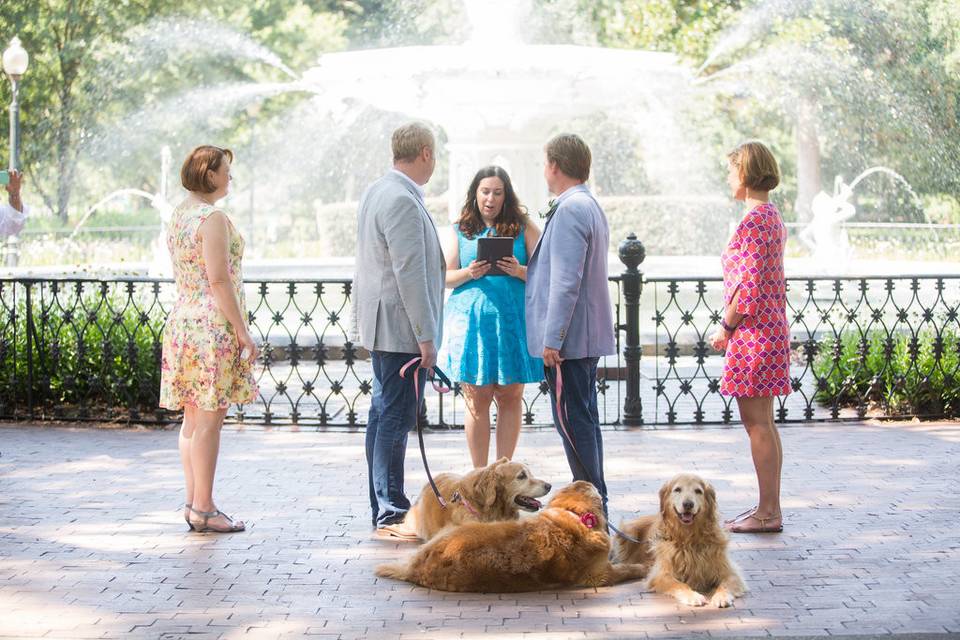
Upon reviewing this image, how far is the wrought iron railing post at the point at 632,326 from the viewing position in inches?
356

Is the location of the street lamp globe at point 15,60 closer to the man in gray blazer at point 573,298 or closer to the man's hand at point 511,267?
the man's hand at point 511,267

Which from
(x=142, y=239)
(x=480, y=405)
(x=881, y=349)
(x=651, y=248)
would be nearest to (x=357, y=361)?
(x=881, y=349)

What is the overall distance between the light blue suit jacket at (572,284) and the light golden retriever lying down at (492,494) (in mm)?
680

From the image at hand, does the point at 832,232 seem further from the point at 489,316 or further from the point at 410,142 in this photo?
the point at 410,142

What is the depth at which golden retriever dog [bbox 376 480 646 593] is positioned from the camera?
497 centimetres

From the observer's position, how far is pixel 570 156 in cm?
580

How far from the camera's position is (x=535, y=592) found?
5074 millimetres

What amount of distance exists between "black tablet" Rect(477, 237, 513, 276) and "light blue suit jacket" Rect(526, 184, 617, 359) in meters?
0.26

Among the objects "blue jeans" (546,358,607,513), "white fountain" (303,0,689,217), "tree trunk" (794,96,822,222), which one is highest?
"tree trunk" (794,96,822,222)

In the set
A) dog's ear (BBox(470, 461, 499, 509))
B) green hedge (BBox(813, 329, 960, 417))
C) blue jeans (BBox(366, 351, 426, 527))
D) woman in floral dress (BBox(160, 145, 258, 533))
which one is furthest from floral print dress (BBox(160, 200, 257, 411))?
green hedge (BBox(813, 329, 960, 417))

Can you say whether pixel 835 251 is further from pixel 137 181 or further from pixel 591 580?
pixel 137 181

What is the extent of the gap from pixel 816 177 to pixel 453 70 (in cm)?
2108

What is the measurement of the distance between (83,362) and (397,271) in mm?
4643

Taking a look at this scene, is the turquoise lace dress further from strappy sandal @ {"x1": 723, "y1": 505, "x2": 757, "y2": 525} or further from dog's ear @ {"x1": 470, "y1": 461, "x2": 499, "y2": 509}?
strappy sandal @ {"x1": 723, "y1": 505, "x2": 757, "y2": 525}
